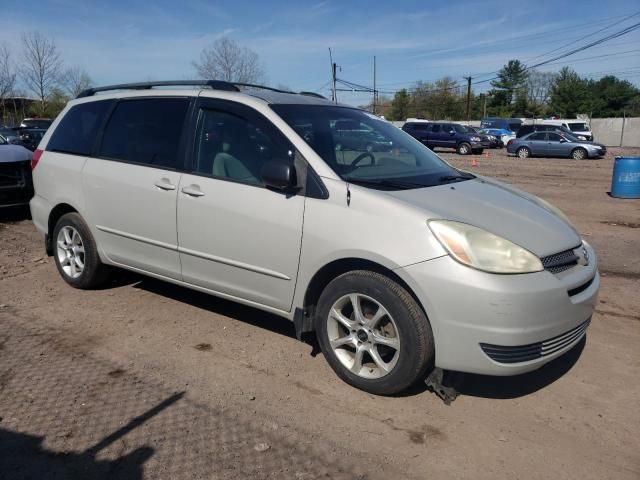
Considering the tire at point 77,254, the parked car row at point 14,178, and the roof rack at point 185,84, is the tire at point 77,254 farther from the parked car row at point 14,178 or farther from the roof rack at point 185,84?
the parked car row at point 14,178

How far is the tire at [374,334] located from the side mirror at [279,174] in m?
0.69

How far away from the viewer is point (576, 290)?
323cm

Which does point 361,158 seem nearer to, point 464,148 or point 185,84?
point 185,84

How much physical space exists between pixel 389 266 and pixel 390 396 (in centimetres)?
85

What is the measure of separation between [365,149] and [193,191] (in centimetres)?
131

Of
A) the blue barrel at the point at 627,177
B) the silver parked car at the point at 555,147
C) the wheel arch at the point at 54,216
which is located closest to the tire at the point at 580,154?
the silver parked car at the point at 555,147

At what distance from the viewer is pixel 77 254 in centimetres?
519

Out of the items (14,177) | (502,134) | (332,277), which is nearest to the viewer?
(332,277)

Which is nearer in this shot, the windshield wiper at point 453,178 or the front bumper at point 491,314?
the front bumper at point 491,314

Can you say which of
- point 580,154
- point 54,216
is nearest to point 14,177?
point 54,216

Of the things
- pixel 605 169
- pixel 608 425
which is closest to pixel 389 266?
pixel 608 425

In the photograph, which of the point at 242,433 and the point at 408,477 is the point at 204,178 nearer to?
the point at 242,433

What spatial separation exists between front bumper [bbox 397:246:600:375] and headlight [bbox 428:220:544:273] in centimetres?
5

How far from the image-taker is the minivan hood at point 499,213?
3.18 meters
